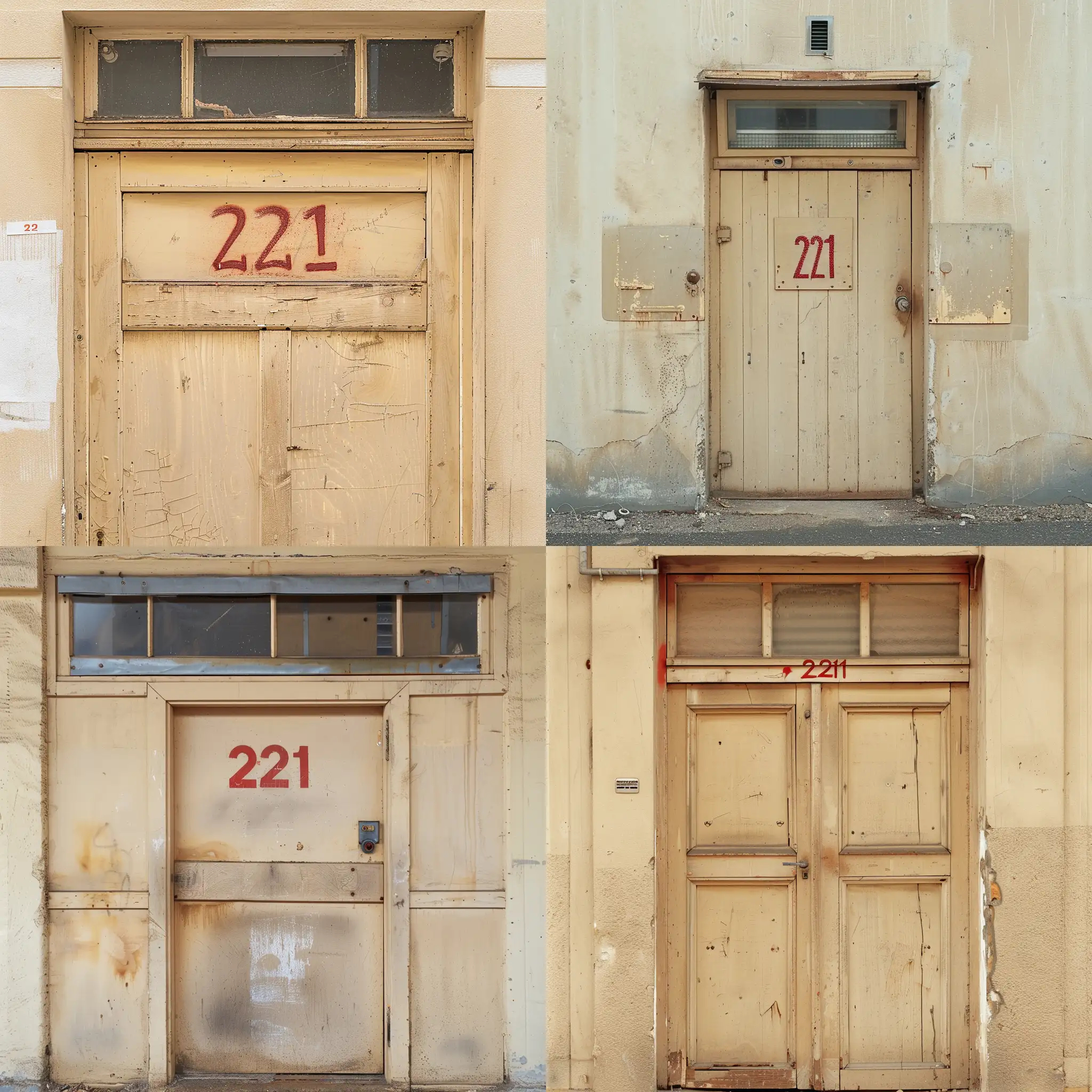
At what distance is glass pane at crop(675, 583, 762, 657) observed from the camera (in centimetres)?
571

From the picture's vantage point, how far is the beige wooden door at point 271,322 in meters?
5.43

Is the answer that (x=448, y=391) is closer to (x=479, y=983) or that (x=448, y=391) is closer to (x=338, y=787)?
(x=338, y=787)

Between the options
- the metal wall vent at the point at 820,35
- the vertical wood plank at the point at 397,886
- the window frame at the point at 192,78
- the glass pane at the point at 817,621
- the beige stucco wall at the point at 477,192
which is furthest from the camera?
the vertical wood plank at the point at 397,886

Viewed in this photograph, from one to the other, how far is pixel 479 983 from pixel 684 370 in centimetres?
312

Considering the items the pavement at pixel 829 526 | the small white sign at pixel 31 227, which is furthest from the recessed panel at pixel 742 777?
the small white sign at pixel 31 227

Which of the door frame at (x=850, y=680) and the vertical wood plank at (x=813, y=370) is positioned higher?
the vertical wood plank at (x=813, y=370)

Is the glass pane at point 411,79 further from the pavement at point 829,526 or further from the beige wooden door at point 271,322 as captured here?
the pavement at point 829,526

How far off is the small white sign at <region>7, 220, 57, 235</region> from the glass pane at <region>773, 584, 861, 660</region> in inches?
145

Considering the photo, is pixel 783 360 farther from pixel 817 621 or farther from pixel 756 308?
pixel 817 621

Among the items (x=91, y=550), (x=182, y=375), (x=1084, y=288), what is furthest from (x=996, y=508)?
(x=91, y=550)

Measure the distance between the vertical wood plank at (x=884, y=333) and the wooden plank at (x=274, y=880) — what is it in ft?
10.2

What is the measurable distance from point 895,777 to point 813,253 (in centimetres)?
253

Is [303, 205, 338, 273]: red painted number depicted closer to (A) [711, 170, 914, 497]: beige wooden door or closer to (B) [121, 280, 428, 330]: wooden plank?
(B) [121, 280, 428, 330]: wooden plank

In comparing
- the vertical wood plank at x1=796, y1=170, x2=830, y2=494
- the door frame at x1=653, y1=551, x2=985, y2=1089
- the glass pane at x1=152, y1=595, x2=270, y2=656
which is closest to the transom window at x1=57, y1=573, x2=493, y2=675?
the glass pane at x1=152, y1=595, x2=270, y2=656
